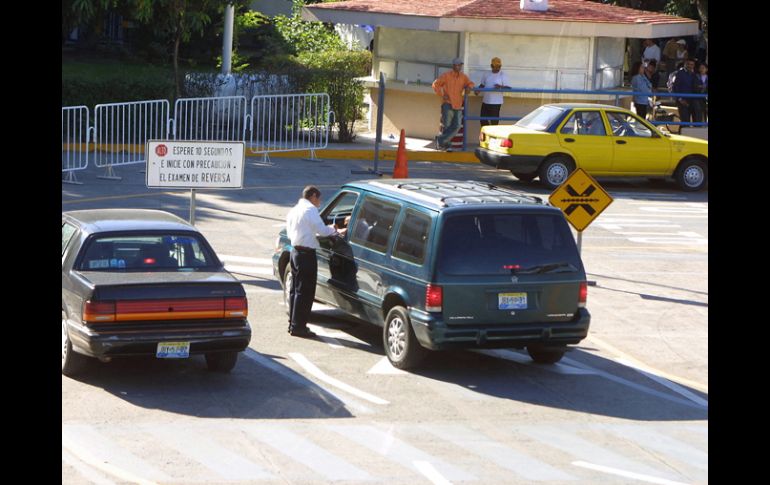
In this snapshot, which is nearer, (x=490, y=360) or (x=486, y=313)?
(x=486, y=313)

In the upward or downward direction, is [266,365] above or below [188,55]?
below

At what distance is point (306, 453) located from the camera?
907cm

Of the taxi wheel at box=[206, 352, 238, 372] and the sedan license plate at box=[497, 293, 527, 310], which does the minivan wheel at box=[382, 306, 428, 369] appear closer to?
the sedan license plate at box=[497, 293, 527, 310]

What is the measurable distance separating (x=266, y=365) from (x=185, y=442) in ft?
8.33

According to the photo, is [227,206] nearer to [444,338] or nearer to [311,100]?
[311,100]

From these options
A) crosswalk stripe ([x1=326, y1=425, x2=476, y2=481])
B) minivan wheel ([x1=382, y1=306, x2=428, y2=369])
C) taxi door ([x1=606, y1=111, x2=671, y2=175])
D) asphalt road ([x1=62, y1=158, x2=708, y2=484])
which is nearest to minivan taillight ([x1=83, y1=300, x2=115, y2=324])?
asphalt road ([x1=62, y1=158, x2=708, y2=484])

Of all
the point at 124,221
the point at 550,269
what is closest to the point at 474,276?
the point at 550,269

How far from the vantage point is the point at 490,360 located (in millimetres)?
12438

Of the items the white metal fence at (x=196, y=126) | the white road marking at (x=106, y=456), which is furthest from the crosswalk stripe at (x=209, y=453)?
the white metal fence at (x=196, y=126)

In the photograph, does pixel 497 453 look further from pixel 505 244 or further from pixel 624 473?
pixel 505 244

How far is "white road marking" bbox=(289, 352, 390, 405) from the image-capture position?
35.3ft

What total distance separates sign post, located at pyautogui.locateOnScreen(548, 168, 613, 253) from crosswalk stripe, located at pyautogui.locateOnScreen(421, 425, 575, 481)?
611 centimetres

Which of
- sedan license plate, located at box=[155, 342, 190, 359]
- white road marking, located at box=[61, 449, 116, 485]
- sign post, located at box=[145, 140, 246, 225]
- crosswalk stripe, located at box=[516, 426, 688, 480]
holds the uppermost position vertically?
sign post, located at box=[145, 140, 246, 225]
